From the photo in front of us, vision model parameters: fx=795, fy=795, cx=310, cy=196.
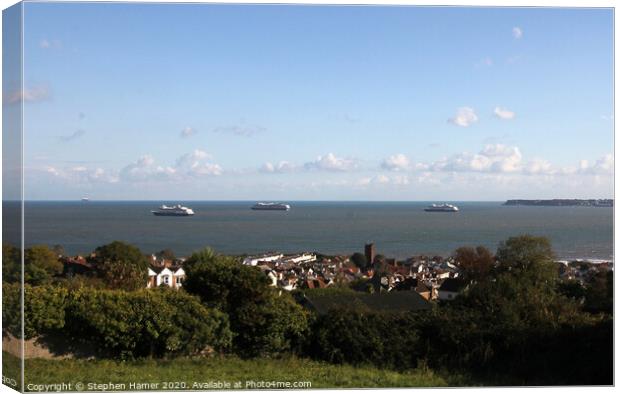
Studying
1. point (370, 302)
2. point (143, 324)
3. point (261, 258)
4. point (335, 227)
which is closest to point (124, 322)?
point (143, 324)

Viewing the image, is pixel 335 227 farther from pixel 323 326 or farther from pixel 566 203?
pixel 566 203

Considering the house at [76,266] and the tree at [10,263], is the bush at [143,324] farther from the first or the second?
the tree at [10,263]

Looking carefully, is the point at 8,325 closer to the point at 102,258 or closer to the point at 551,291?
the point at 102,258

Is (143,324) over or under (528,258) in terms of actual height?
under

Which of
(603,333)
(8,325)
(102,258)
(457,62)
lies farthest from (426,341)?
(8,325)

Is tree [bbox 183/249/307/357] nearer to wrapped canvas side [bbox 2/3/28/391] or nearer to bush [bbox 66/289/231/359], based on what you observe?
bush [bbox 66/289/231/359]

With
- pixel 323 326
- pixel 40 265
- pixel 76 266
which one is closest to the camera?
pixel 40 265

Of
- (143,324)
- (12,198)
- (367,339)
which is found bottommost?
(367,339)
